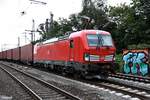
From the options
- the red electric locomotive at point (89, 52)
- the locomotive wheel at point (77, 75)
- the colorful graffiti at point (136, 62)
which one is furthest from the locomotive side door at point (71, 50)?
the colorful graffiti at point (136, 62)

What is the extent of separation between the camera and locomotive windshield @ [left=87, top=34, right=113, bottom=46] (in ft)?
69.0

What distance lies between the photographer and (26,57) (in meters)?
46.9

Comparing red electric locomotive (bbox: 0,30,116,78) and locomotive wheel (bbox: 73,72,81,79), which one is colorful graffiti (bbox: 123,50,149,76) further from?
locomotive wheel (bbox: 73,72,81,79)

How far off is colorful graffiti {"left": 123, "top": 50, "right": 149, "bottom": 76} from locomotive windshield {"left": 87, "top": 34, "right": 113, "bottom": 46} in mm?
4577

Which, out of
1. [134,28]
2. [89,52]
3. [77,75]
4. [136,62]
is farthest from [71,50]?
[134,28]

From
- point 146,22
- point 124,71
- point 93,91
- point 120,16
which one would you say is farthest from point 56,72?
point 120,16

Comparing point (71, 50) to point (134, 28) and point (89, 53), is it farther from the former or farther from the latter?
point (134, 28)

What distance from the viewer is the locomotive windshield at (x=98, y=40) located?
21.0 meters

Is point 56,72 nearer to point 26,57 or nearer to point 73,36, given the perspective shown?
point 73,36

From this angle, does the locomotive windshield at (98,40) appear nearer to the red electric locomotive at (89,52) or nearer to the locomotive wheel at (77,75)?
the red electric locomotive at (89,52)

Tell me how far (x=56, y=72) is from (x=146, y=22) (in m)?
23.4

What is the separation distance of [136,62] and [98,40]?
600 centimetres

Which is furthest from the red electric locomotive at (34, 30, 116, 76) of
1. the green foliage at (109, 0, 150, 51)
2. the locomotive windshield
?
the green foliage at (109, 0, 150, 51)

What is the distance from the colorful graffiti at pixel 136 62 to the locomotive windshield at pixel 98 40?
4.58 meters
